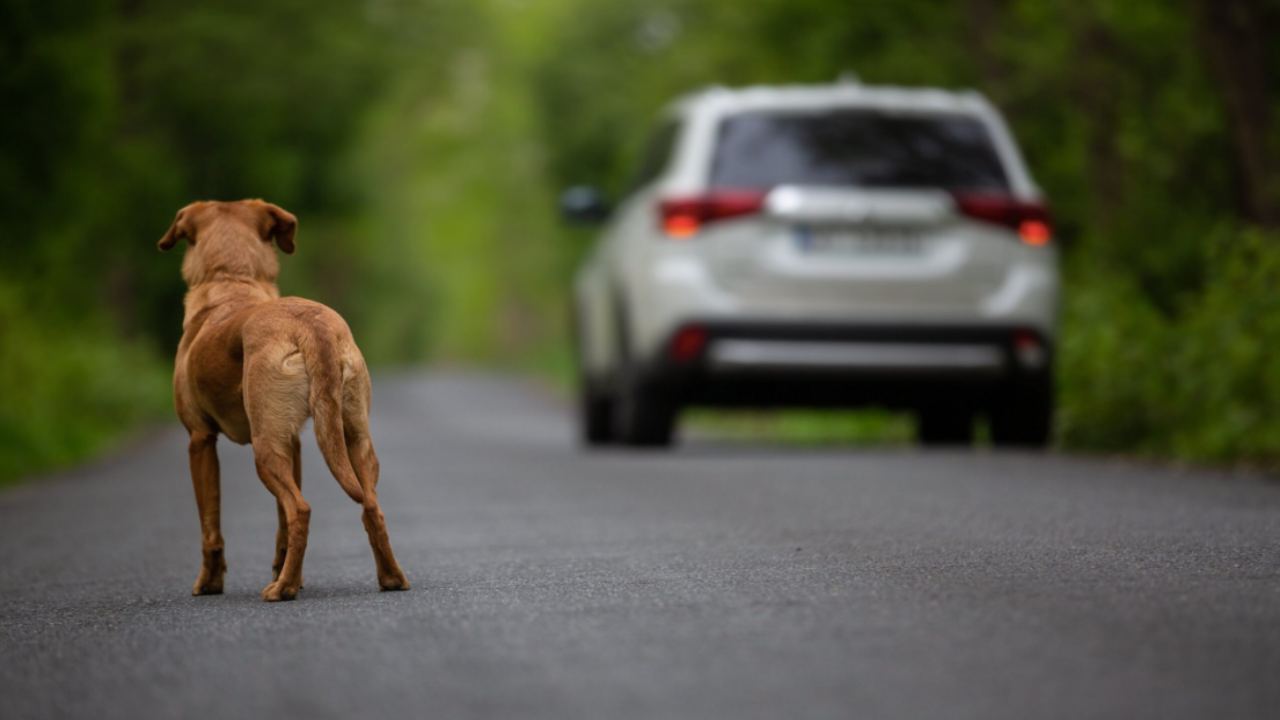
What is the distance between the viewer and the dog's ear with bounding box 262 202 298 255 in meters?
6.61

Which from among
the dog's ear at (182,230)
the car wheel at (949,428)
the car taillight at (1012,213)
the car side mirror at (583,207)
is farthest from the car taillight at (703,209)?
the dog's ear at (182,230)

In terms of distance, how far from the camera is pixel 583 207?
→ 13.5 metres

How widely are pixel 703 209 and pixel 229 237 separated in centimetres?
501

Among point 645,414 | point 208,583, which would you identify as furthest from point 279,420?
point 645,414

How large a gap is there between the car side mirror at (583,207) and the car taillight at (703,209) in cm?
204

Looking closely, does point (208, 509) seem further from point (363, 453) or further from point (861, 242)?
point (861, 242)

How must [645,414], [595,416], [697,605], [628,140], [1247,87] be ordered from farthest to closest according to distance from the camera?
[628,140], [595,416], [1247,87], [645,414], [697,605]

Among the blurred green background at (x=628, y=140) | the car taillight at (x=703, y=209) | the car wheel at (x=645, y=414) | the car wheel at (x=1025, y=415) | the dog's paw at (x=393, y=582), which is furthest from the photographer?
the blurred green background at (x=628, y=140)

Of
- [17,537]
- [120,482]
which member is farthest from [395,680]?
[120,482]

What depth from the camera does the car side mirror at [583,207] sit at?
13.3 metres

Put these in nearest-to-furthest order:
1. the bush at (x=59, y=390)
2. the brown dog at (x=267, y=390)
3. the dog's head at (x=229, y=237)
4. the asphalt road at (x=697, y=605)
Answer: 1. the asphalt road at (x=697, y=605)
2. the brown dog at (x=267, y=390)
3. the dog's head at (x=229, y=237)
4. the bush at (x=59, y=390)

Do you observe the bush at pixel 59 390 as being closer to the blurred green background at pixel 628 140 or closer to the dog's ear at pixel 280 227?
the blurred green background at pixel 628 140

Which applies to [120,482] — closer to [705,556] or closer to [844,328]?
[844,328]

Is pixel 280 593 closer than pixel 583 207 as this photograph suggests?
Yes
